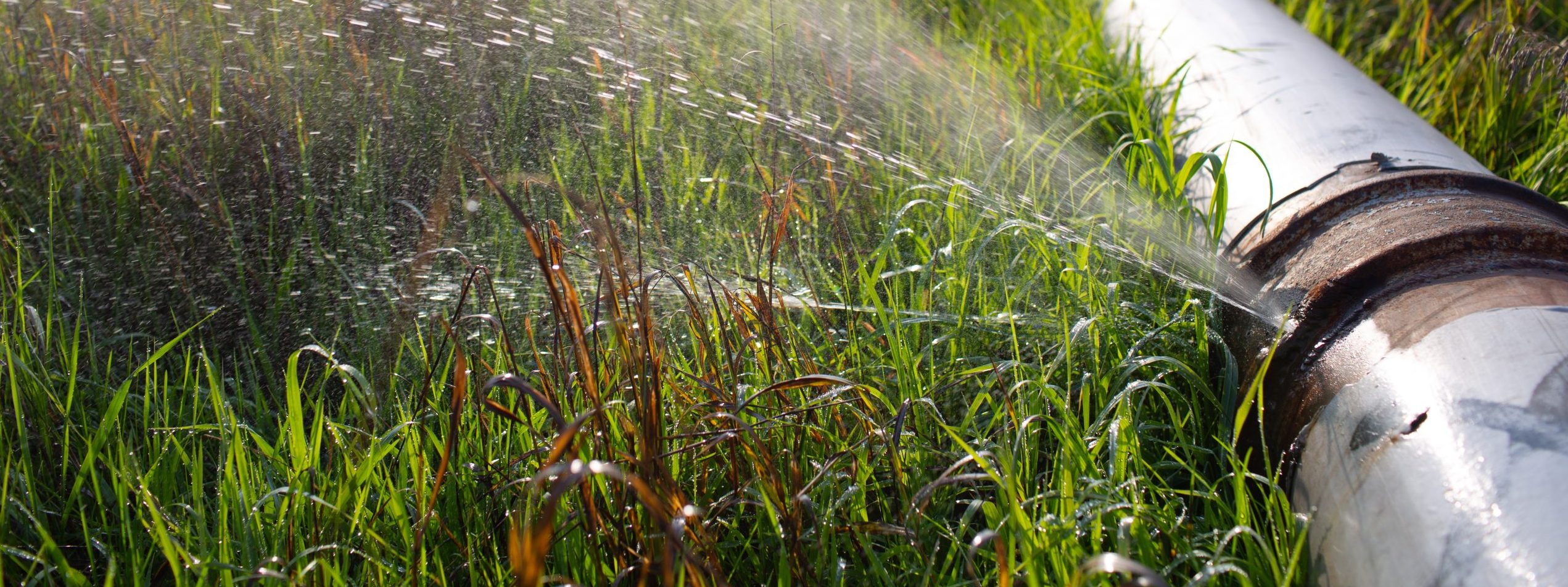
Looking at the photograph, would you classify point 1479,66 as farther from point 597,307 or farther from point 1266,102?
point 597,307

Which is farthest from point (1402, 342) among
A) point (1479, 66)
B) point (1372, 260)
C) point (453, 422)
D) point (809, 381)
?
point (1479, 66)

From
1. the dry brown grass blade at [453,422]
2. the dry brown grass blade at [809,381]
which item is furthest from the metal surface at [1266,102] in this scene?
the dry brown grass blade at [453,422]

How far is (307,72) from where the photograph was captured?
271 cm

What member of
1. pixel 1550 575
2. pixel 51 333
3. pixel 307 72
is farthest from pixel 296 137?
pixel 1550 575

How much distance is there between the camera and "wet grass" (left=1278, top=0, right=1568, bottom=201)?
8.95ft

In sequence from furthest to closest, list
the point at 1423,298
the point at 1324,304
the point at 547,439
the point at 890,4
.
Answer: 1. the point at 890,4
2. the point at 547,439
3. the point at 1324,304
4. the point at 1423,298

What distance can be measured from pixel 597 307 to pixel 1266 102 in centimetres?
164

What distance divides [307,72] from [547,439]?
5.30 feet

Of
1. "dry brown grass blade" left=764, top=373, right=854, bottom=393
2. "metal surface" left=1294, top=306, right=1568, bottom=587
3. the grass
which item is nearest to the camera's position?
"metal surface" left=1294, top=306, right=1568, bottom=587

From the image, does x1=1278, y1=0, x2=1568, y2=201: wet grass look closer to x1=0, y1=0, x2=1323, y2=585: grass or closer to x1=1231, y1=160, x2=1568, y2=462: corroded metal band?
x1=0, y1=0, x2=1323, y2=585: grass

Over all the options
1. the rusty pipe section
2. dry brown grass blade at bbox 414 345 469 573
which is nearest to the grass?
dry brown grass blade at bbox 414 345 469 573

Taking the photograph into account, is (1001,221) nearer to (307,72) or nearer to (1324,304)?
(1324,304)

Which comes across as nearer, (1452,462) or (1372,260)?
(1452,462)

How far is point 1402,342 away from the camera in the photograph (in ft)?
4.41
